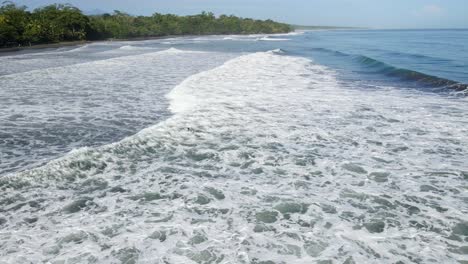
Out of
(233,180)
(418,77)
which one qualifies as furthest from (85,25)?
(233,180)

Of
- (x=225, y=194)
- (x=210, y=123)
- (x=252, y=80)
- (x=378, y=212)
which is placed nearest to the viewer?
(x=378, y=212)

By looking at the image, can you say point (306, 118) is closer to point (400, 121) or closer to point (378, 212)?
point (400, 121)

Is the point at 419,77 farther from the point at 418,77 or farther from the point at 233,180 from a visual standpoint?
the point at 233,180

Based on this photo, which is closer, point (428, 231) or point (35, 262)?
point (35, 262)

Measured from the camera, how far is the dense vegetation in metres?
53.3

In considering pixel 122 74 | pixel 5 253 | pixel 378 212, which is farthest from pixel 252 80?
pixel 5 253

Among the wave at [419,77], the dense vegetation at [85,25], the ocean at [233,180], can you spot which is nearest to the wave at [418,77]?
the wave at [419,77]

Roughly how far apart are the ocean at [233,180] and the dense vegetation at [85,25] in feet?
155

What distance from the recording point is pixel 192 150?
7.92 m

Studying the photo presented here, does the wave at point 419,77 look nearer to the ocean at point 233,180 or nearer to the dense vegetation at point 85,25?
the ocean at point 233,180

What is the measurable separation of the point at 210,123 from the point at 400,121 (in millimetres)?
4983

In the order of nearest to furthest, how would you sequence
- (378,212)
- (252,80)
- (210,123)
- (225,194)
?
(378,212)
(225,194)
(210,123)
(252,80)

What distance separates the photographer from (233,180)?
6.45 m

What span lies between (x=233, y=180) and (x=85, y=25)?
72595 millimetres
